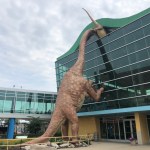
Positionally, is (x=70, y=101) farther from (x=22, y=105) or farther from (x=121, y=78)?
(x=22, y=105)

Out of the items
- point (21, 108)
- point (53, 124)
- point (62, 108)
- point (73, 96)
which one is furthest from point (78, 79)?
point (21, 108)

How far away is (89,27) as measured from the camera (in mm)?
27453

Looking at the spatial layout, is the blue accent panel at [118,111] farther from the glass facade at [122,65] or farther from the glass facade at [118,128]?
the glass facade at [118,128]

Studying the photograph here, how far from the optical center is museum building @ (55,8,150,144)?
20.6 meters

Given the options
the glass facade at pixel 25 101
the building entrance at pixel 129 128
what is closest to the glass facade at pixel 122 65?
the building entrance at pixel 129 128

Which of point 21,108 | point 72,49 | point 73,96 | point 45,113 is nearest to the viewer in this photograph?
point 73,96

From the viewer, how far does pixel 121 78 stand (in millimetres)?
22672

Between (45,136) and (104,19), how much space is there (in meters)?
14.0

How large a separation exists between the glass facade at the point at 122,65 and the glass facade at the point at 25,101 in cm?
1499

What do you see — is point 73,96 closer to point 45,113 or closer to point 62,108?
point 62,108

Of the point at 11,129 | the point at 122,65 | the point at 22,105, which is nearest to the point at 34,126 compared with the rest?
the point at 11,129

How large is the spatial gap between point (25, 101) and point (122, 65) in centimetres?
2204

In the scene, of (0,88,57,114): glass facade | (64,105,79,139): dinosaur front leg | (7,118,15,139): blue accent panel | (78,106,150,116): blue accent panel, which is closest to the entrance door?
(78,106,150,116): blue accent panel

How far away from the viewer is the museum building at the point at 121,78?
2064 cm
